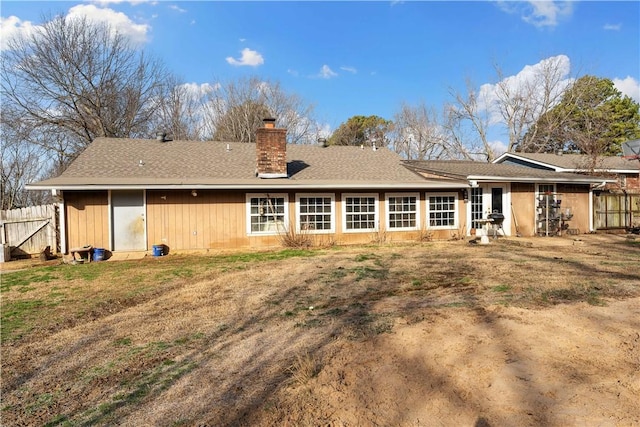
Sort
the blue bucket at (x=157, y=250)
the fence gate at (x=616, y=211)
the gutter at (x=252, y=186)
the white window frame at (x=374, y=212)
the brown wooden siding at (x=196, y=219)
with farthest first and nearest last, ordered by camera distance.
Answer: the fence gate at (x=616, y=211), the white window frame at (x=374, y=212), the brown wooden siding at (x=196, y=219), the blue bucket at (x=157, y=250), the gutter at (x=252, y=186)

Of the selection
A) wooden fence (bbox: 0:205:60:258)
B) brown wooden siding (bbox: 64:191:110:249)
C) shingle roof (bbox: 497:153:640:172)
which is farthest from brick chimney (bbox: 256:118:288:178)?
shingle roof (bbox: 497:153:640:172)

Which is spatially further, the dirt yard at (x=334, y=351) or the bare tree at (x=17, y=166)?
the bare tree at (x=17, y=166)

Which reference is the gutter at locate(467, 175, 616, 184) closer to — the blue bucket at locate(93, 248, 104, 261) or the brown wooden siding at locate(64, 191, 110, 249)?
the brown wooden siding at locate(64, 191, 110, 249)

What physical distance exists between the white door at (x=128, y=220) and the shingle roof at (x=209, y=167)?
576mm

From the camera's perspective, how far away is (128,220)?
37.5ft

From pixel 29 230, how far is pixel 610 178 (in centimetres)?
2373

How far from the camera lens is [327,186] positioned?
12414 mm

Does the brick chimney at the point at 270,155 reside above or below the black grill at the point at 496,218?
above

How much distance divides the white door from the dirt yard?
13.4 feet

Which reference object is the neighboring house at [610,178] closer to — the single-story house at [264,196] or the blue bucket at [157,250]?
the single-story house at [264,196]

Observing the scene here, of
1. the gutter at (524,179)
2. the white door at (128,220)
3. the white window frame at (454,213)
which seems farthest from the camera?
the white window frame at (454,213)

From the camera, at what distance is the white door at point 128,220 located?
37.2ft

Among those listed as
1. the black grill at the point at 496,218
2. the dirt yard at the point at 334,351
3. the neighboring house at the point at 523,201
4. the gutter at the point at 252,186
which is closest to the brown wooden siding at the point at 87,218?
the gutter at the point at 252,186

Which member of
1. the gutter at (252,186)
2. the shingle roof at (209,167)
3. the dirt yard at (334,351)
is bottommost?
the dirt yard at (334,351)
